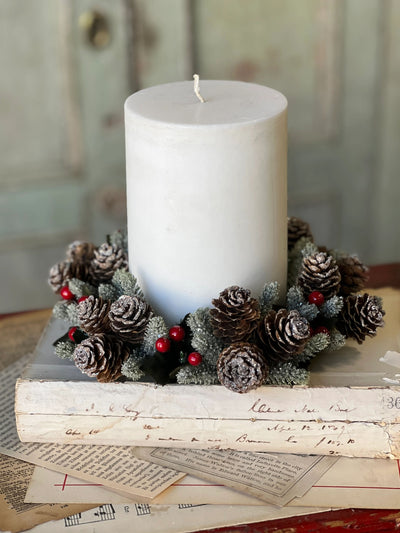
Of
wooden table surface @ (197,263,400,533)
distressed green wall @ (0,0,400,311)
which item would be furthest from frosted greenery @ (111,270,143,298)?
distressed green wall @ (0,0,400,311)

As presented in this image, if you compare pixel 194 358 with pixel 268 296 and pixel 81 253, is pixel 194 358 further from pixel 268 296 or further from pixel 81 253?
pixel 81 253

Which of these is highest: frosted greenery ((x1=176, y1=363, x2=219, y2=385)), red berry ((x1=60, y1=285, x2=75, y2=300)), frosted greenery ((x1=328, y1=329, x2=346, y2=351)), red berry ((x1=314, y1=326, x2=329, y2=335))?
red berry ((x1=60, y1=285, x2=75, y2=300))

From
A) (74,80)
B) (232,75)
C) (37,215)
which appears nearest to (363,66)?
(232,75)

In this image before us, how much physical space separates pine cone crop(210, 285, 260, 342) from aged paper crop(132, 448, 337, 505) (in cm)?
12

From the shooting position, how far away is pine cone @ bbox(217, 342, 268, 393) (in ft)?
2.01

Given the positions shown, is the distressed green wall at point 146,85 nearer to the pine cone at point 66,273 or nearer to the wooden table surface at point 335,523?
the pine cone at point 66,273

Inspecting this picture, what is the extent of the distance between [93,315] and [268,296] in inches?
6.3

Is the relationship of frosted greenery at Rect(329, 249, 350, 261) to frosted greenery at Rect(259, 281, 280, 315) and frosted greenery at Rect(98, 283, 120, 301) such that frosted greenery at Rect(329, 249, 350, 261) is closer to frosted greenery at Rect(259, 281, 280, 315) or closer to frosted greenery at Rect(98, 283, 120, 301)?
frosted greenery at Rect(259, 281, 280, 315)

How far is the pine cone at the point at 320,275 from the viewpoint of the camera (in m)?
0.70

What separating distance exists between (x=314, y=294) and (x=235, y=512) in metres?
0.21

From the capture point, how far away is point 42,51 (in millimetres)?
1537

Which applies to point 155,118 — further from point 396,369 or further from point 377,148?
point 377,148

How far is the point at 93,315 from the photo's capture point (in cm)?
66

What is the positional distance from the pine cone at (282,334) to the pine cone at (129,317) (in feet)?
0.34
